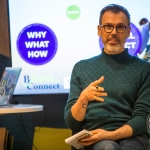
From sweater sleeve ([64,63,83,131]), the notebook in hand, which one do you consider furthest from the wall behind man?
sweater sleeve ([64,63,83,131])

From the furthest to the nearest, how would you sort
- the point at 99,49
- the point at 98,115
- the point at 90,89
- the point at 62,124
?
the point at 62,124, the point at 99,49, the point at 98,115, the point at 90,89

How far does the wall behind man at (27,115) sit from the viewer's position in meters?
2.27

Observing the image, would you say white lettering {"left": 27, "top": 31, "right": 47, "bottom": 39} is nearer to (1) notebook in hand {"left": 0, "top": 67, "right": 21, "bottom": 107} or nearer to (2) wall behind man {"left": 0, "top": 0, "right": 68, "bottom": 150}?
(2) wall behind man {"left": 0, "top": 0, "right": 68, "bottom": 150}

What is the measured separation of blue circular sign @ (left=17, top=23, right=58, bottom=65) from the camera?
2.16 metres

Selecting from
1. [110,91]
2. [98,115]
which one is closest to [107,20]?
[110,91]

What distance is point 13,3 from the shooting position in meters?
2.16

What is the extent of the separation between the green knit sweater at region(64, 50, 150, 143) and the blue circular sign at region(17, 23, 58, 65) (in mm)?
644

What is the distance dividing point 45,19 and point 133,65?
3.08 feet

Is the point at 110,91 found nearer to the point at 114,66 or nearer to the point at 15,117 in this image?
the point at 114,66

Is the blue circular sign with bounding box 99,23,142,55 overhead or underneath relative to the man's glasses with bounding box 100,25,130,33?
underneath

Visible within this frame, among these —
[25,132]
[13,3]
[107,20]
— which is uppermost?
[13,3]

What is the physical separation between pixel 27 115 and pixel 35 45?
630 mm

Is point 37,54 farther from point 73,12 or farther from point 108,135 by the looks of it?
point 108,135

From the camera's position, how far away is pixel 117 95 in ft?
4.85
